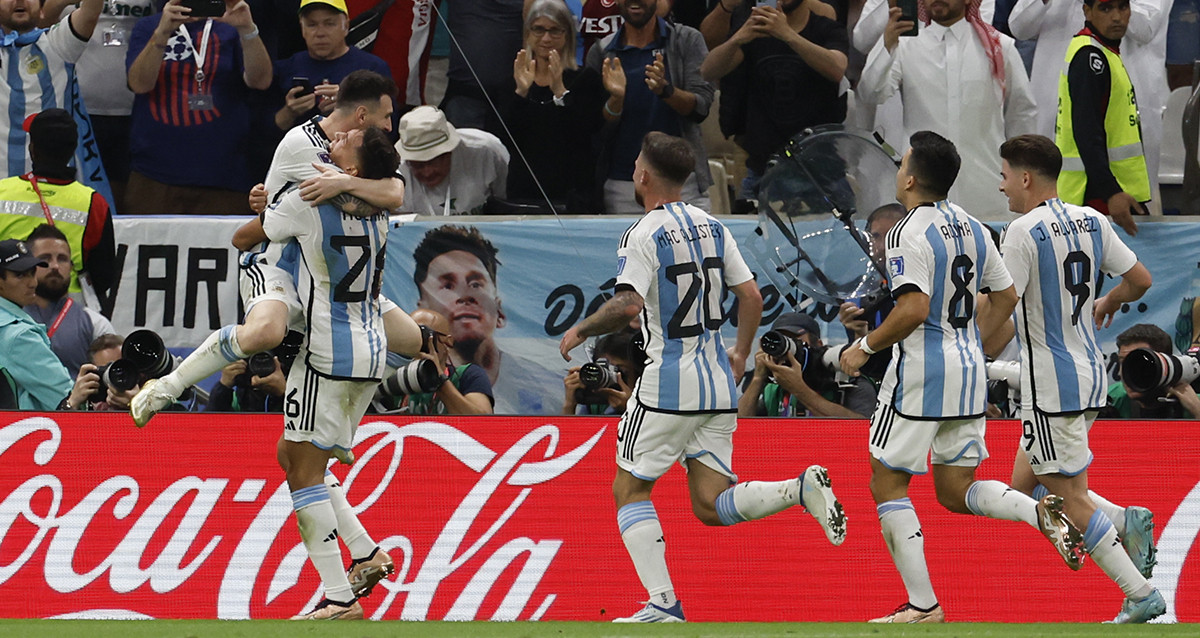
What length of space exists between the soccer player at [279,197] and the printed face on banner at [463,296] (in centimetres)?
210

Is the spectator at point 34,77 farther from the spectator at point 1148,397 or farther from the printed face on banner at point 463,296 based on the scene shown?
the spectator at point 1148,397

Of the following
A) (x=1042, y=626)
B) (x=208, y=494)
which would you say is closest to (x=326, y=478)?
(x=208, y=494)

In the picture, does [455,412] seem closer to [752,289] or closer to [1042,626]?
[752,289]

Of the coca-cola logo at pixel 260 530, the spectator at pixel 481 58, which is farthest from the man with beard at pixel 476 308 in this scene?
the coca-cola logo at pixel 260 530

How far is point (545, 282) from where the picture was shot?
9.34 m

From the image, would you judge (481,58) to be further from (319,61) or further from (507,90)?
(319,61)

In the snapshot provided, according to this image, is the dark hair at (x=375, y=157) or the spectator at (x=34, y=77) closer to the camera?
the dark hair at (x=375, y=157)

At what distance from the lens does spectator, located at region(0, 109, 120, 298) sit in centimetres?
928

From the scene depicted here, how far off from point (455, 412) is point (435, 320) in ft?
2.55

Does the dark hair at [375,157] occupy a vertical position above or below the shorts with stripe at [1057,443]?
above

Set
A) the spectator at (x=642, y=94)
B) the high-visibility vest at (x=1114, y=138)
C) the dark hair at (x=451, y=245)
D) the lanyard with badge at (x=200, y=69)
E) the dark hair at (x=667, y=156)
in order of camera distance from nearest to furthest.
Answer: the dark hair at (x=667, y=156), the high-visibility vest at (x=1114, y=138), the dark hair at (x=451, y=245), the spectator at (x=642, y=94), the lanyard with badge at (x=200, y=69)

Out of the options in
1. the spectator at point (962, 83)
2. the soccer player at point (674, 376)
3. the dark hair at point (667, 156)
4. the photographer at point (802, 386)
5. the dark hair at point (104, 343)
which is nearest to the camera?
the soccer player at point (674, 376)

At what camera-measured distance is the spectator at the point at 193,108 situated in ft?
33.5

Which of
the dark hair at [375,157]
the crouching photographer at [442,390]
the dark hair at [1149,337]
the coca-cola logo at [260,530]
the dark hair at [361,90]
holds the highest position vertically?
the dark hair at [361,90]
